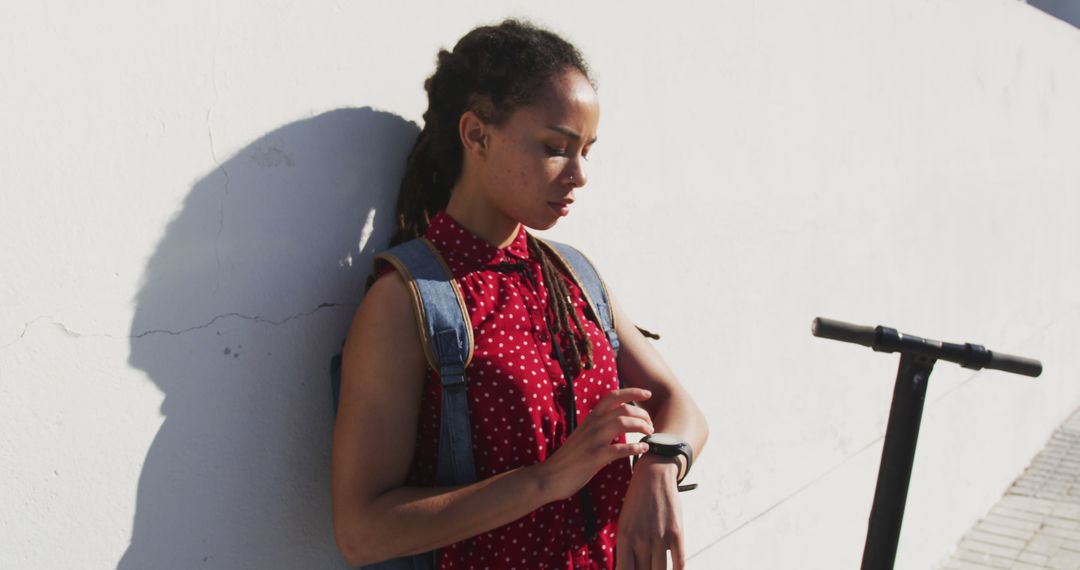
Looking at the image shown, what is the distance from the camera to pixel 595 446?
168 centimetres

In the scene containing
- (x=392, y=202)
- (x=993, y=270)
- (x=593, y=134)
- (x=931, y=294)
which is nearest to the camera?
(x=593, y=134)

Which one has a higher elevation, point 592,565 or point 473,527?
point 473,527

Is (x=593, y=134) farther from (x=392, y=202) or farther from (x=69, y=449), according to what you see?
(x=69, y=449)

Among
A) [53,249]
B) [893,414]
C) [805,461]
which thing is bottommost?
[805,461]

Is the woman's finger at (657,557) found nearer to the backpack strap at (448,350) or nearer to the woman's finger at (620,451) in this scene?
the woman's finger at (620,451)

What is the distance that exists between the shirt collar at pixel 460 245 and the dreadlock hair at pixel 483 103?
0.34ft

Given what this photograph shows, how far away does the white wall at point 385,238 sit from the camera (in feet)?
5.21

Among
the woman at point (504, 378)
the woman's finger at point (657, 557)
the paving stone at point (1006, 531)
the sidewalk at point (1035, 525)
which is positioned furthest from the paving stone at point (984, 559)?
the woman's finger at point (657, 557)

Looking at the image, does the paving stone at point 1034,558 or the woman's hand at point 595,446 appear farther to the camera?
the paving stone at point 1034,558

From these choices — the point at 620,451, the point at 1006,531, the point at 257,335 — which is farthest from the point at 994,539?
the point at 257,335

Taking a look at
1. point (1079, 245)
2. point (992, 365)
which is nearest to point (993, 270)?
point (1079, 245)

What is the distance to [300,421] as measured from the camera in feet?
6.33

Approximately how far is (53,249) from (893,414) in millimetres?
1548

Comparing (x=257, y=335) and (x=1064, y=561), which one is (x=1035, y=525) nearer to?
(x=1064, y=561)
